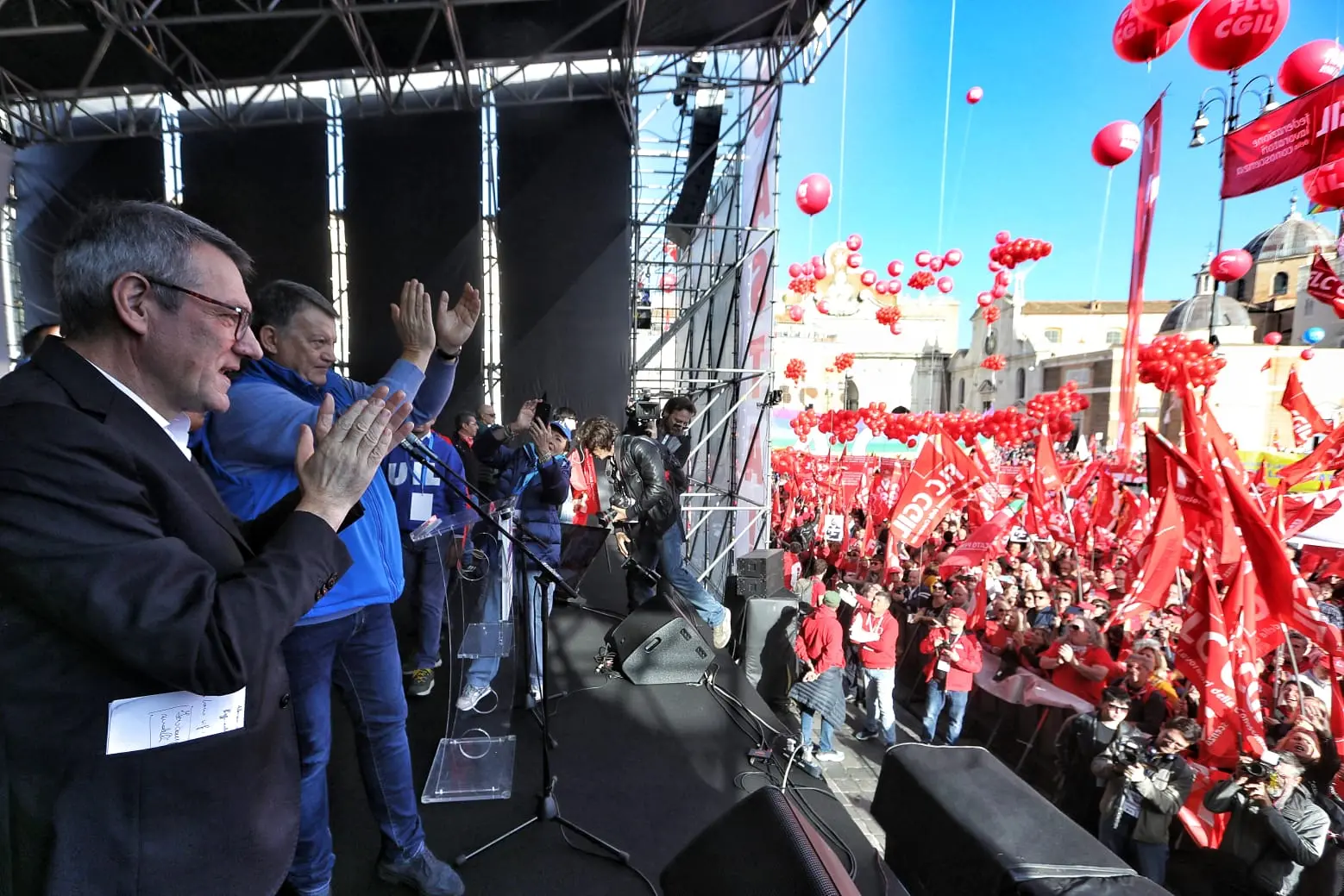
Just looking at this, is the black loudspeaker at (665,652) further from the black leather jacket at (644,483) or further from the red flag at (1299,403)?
the red flag at (1299,403)

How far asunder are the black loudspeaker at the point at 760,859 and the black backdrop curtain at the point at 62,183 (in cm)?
1215

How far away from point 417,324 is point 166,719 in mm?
1122

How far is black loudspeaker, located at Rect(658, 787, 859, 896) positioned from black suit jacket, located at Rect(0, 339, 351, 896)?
0.79 m

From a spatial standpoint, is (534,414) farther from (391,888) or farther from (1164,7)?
(1164,7)

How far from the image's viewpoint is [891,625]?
6.04 meters

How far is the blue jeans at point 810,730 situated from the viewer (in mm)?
5297

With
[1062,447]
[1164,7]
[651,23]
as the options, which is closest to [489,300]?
[651,23]

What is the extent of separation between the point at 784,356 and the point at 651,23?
4083 centimetres

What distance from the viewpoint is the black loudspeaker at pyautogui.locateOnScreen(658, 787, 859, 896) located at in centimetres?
104

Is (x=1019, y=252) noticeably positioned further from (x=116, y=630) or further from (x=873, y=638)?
(x=116, y=630)

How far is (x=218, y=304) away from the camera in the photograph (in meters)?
1.00

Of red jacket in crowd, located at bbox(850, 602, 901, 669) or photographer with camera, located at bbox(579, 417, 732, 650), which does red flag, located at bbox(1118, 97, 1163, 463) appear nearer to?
red jacket in crowd, located at bbox(850, 602, 901, 669)

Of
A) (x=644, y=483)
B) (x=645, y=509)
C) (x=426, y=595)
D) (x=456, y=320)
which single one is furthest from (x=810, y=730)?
(x=456, y=320)

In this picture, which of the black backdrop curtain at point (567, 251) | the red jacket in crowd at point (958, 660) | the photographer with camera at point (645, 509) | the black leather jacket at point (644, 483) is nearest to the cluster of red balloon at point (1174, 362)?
the red jacket in crowd at point (958, 660)
